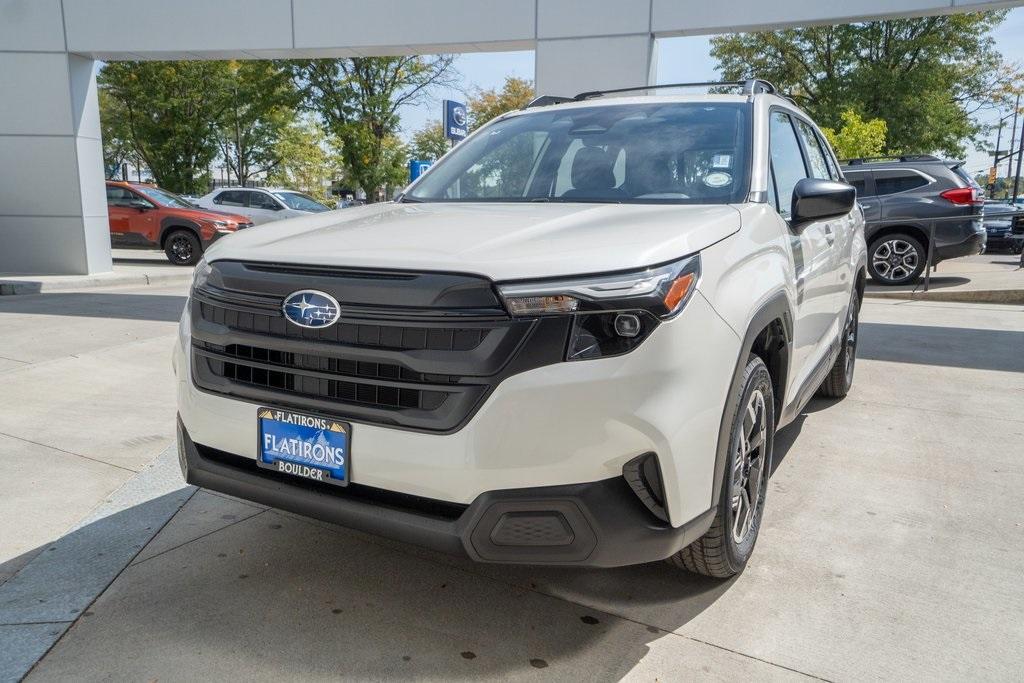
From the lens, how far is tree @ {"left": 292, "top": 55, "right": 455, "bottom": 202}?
3231 cm

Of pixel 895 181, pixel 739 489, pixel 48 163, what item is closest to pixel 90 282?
pixel 48 163

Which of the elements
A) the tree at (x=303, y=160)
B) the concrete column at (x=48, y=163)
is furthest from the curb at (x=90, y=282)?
the tree at (x=303, y=160)

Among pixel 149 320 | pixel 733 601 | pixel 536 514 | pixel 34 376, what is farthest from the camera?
pixel 149 320

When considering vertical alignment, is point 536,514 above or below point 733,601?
above

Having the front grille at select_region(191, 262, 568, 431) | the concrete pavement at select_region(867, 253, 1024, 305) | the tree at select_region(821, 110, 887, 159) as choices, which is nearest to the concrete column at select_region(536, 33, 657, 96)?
the concrete pavement at select_region(867, 253, 1024, 305)

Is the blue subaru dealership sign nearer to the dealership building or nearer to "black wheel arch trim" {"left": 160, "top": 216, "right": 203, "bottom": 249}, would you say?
the dealership building

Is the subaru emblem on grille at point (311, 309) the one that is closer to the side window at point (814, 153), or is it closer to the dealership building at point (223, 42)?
the side window at point (814, 153)

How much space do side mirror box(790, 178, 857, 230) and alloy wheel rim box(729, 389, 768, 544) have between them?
2.64 ft

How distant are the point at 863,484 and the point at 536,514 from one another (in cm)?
244

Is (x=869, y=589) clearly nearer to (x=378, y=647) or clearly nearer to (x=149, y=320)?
(x=378, y=647)

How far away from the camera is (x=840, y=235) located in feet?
14.8

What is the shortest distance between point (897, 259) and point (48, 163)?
1281cm

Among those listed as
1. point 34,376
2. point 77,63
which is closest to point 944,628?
point 34,376

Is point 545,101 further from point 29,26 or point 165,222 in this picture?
point 165,222
